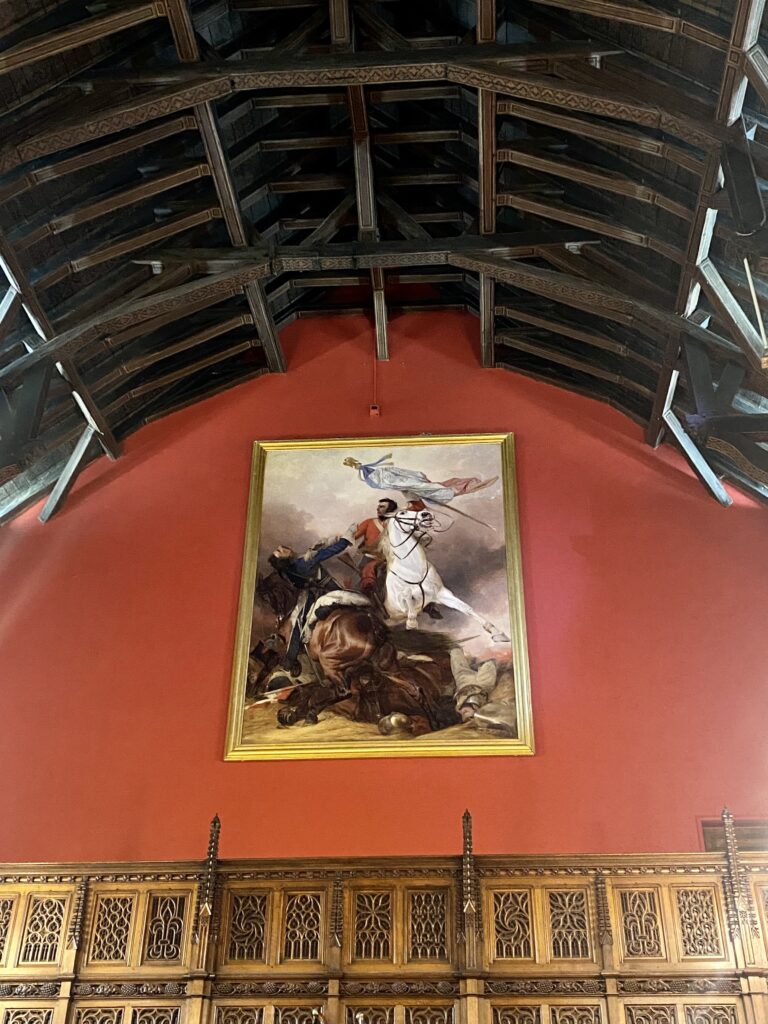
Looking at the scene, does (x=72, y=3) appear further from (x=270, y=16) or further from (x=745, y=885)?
(x=745, y=885)

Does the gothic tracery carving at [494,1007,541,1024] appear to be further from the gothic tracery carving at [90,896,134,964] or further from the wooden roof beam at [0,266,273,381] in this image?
the wooden roof beam at [0,266,273,381]

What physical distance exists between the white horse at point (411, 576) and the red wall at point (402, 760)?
67 cm

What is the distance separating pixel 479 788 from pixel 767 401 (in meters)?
3.75

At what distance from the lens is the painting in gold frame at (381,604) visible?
348 inches

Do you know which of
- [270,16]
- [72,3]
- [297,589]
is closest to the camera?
[72,3]

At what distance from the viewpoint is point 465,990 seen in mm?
7219

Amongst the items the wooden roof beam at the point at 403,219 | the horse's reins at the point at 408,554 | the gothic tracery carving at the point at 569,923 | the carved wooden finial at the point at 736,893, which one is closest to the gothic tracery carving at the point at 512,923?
the gothic tracery carving at the point at 569,923

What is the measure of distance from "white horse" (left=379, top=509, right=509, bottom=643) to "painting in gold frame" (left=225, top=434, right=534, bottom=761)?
0.5 inches

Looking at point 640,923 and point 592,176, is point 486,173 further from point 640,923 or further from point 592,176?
point 640,923

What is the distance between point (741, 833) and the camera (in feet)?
26.9

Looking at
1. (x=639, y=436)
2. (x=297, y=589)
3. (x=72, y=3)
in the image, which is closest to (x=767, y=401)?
(x=639, y=436)

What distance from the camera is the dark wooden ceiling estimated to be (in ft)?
22.1

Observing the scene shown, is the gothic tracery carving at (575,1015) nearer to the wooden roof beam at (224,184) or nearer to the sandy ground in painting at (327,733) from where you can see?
the sandy ground in painting at (327,733)

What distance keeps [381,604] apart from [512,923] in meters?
2.96
